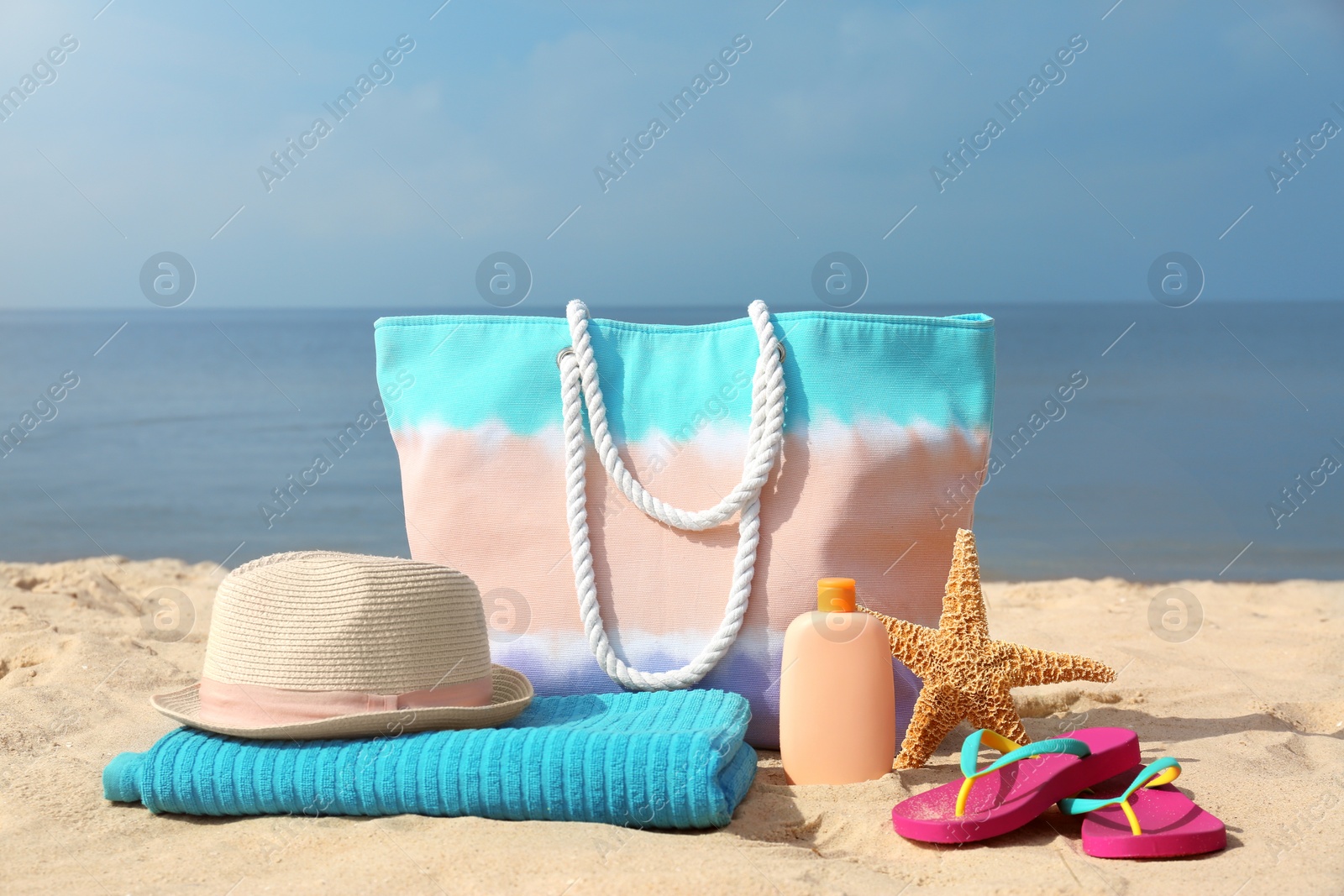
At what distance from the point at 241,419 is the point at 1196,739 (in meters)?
12.0

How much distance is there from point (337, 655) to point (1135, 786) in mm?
1439

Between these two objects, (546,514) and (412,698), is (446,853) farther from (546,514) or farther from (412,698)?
(546,514)

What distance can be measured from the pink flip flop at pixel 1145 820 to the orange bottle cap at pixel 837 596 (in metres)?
0.53

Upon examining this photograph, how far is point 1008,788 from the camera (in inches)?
76.1

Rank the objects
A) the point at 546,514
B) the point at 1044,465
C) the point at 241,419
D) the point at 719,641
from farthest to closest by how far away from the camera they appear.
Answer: the point at 241,419, the point at 1044,465, the point at 546,514, the point at 719,641

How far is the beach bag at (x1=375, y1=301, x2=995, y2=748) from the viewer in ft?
8.22

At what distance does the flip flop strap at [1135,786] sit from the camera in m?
1.87

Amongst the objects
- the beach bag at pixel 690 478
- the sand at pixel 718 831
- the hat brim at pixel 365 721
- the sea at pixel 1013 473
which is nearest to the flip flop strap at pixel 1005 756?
the sand at pixel 718 831

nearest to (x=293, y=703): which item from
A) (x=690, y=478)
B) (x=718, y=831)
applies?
(x=718, y=831)

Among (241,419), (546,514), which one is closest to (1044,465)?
(546,514)

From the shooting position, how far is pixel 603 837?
1843 mm

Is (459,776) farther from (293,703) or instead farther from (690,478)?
(690,478)

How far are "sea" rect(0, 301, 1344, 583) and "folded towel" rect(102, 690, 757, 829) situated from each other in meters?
4.29

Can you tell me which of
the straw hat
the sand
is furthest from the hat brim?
the sand
